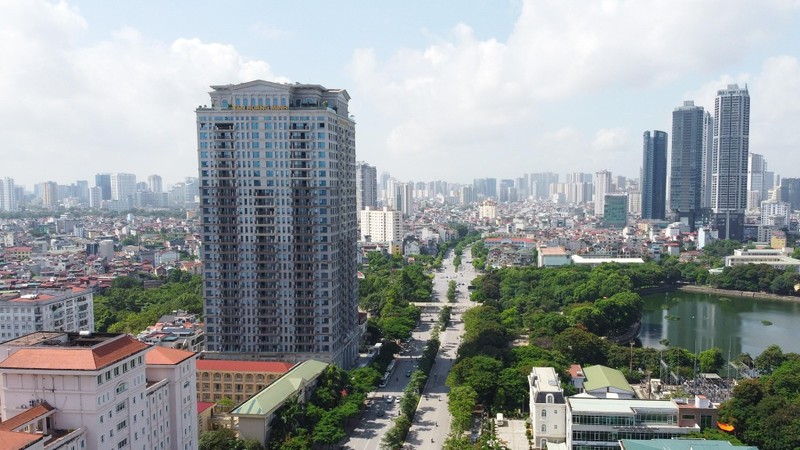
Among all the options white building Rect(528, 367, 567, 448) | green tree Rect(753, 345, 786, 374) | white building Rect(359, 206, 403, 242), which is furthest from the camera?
white building Rect(359, 206, 403, 242)

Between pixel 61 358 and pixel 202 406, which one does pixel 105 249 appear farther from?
pixel 61 358

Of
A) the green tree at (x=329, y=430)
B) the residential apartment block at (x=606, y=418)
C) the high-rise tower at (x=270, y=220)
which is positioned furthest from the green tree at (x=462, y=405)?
the high-rise tower at (x=270, y=220)

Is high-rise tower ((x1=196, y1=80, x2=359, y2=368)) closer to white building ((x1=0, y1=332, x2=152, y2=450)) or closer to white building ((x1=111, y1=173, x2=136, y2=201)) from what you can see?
white building ((x1=0, y1=332, x2=152, y2=450))

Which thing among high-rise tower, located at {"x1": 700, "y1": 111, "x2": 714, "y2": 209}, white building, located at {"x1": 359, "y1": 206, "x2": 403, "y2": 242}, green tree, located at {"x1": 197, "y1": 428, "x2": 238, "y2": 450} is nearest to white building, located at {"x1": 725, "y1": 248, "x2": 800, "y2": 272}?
high-rise tower, located at {"x1": 700, "y1": 111, "x2": 714, "y2": 209}

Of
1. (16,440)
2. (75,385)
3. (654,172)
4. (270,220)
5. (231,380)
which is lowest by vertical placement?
(231,380)

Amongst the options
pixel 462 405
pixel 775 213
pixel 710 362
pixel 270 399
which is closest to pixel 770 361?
pixel 710 362

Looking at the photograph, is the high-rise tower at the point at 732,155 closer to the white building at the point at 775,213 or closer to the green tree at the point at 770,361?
the white building at the point at 775,213
